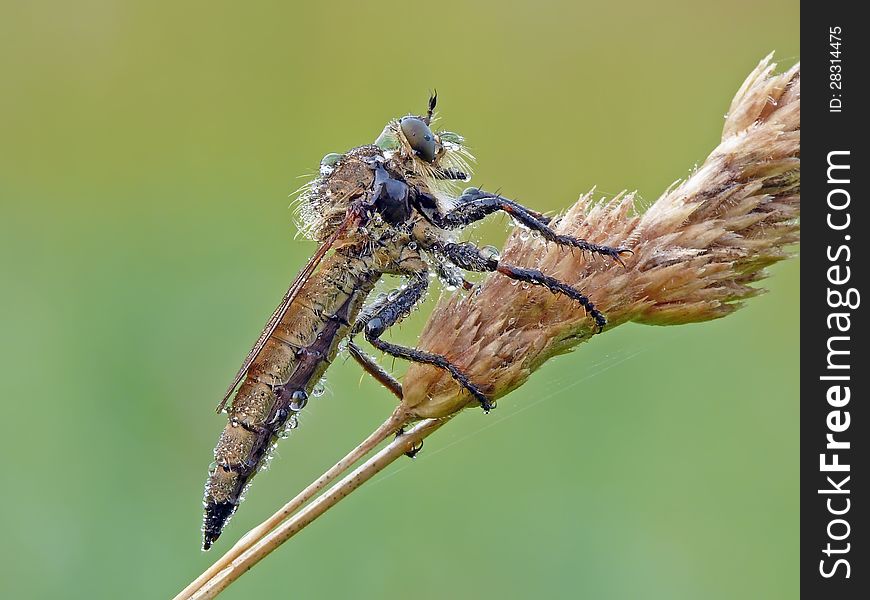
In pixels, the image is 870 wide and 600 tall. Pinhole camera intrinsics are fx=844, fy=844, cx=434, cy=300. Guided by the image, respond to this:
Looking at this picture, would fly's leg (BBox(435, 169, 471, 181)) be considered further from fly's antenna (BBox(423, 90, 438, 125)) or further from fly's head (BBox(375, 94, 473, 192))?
fly's antenna (BBox(423, 90, 438, 125))

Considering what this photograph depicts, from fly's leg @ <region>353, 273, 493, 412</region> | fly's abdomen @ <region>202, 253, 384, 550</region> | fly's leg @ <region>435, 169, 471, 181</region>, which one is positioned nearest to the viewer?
fly's abdomen @ <region>202, 253, 384, 550</region>

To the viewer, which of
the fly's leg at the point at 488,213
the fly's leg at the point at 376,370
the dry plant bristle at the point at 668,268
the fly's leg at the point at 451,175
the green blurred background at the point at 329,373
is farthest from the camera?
the fly's leg at the point at 451,175

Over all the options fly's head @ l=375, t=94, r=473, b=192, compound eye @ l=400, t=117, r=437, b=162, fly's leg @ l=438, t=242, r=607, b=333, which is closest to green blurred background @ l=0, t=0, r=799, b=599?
fly's leg @ l=438, t=242, r=607, b=333

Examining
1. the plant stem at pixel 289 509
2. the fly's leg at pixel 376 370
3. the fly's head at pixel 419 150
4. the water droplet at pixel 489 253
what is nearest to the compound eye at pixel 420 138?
the fly's head at pixel 419 150

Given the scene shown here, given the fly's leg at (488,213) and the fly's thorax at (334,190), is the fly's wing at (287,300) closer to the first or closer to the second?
the fly's thorax at (334,190)

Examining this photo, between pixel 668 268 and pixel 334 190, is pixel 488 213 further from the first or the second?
pixel 668 268
